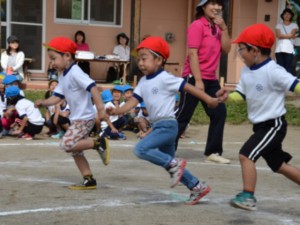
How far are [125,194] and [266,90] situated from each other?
1.66 m

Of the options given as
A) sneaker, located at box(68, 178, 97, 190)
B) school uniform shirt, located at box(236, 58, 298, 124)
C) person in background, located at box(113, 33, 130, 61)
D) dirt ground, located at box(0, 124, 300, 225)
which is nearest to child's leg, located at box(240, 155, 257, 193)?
dirt ground, located at box(0, 124, 300, 225)

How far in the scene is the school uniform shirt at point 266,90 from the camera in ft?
17.2

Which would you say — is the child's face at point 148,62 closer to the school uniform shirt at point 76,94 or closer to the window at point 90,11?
the school uniform shirt at point 76,94

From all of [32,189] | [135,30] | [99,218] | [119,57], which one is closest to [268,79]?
[99,218]

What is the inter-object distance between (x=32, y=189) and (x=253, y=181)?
2196mm

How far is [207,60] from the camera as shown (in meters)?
7.67

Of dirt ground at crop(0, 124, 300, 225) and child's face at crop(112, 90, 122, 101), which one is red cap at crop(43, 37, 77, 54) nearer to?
dirt ground at crop(0, 124, 300, 225)

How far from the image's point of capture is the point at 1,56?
47.8 ft

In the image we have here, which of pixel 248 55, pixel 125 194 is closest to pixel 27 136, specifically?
pixel 125 194

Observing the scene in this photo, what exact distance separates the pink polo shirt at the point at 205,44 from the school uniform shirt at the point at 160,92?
2.08m

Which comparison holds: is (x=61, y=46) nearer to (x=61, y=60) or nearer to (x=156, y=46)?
(x=61, y=60)

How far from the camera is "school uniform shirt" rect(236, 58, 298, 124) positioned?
17.2 feet

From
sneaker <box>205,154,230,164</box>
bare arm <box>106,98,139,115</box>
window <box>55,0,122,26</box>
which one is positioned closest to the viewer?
bare arm <box>106,98,139,115</box>

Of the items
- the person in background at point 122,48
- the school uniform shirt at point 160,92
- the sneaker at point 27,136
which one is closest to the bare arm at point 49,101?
the school uniform shirt at point 160,92
